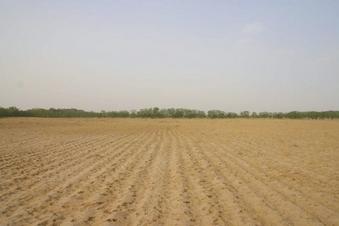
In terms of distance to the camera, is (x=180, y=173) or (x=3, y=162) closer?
(x=180, y=173)

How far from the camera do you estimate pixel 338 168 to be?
11.4 metres

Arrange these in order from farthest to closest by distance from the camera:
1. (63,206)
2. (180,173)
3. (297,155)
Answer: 1. (297,155)
2. (180,173)
3. (63,206)

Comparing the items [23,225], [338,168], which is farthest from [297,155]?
[23,225]

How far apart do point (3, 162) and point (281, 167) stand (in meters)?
8.18

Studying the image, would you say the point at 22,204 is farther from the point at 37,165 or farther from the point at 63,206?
the point at 37,165

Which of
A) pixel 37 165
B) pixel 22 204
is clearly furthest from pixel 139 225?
pixel 37 165

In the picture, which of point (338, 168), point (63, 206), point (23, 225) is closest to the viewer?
point (23, 225)

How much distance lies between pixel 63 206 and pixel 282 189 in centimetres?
446

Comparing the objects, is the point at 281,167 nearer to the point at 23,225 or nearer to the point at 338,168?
the point at 338,168

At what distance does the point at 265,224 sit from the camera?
5793 millimetres

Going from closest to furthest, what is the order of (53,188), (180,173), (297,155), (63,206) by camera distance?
(63,206)
(53,188)
(180,173)
(297,155)

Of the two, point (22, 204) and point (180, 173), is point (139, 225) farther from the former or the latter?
point (180, 173)

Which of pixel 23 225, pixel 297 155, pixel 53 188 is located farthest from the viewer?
pixel 297 155

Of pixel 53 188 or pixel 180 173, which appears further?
pixel 180 173
